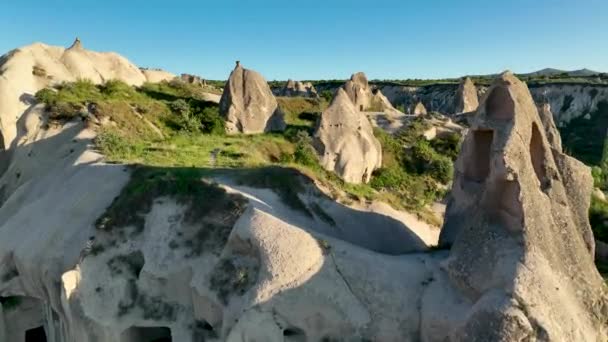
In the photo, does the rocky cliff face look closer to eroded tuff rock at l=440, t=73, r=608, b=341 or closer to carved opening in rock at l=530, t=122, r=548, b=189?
carved opening in rock at l=530, t=122, r=548, b=189

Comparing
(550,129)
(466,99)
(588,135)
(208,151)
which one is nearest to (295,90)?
(466,99)

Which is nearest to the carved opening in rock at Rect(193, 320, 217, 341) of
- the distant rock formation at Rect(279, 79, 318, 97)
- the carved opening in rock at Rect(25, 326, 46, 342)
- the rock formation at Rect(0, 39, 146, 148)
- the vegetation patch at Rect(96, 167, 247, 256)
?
the vegetation patch at Rect(96, 167, 247, 256)

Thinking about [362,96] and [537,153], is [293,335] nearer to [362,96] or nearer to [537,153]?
[537,153]

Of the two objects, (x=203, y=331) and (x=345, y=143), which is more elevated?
(x=345, y=143)

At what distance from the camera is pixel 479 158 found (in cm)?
1512

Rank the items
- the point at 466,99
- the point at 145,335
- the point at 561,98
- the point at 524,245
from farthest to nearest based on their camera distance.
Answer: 1. the point at 561,98
2. the point at 466,99
3. the point at 145,335
4. the point at 524,245

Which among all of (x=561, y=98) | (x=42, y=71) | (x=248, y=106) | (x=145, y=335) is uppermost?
(x=42, y=71)

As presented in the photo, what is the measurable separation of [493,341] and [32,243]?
1460 cm

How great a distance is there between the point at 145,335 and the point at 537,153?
42.4ft

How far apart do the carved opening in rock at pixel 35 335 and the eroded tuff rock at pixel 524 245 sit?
53.0 feet

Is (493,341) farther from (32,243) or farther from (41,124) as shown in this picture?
(41,124)

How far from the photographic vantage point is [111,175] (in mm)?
17953

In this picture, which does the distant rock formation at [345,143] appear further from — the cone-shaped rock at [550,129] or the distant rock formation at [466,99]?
the distant rock formation at [466,99]

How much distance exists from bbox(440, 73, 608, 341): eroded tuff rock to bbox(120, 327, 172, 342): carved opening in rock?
9.06m
